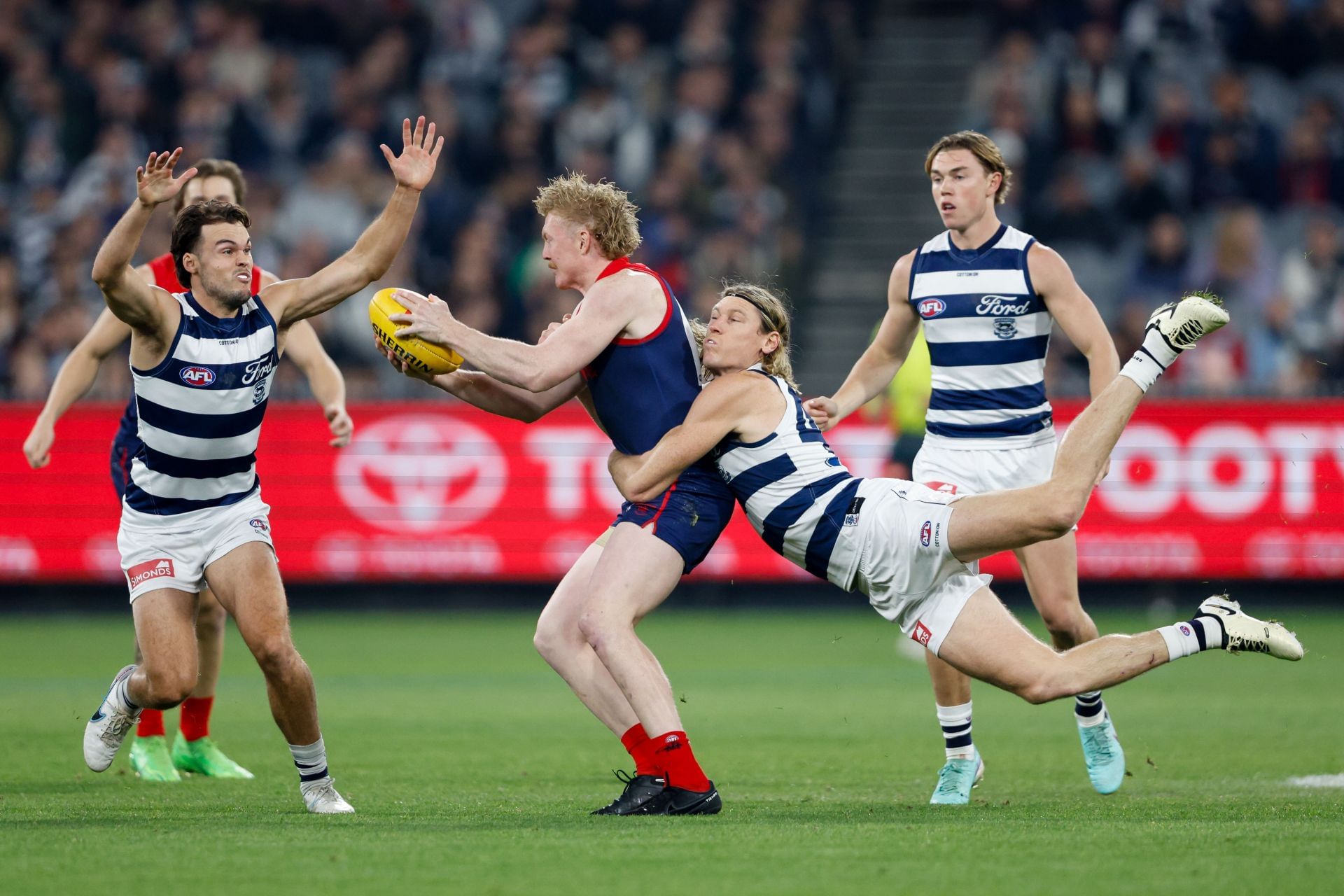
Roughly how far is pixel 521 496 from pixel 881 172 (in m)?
6.59

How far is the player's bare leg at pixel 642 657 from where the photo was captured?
6.41 meters

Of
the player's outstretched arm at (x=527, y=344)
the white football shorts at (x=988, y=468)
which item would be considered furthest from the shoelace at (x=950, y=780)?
the player's outstretched arm at (x=527, y=344)

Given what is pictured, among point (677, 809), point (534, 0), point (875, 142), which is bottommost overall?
point (677, 809)

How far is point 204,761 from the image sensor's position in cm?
805

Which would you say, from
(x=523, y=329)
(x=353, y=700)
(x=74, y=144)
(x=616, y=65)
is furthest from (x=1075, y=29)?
(x=353, y=700)

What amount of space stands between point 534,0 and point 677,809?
15.5 metres

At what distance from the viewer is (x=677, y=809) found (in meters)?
6.43

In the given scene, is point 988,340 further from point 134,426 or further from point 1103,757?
point 134,426

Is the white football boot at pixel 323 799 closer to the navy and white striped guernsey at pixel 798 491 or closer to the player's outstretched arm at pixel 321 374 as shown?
the navy and white striped guernsey at pixel 798 491

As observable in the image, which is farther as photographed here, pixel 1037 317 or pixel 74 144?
pixel 74 144

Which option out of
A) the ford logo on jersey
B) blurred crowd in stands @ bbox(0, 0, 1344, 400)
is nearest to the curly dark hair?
the ford logo on jersey

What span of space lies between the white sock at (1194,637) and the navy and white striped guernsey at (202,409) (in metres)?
3.63

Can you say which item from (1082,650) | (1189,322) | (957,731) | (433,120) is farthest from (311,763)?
(433,120)

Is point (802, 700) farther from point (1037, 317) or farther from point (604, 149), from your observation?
point (604, 149)
